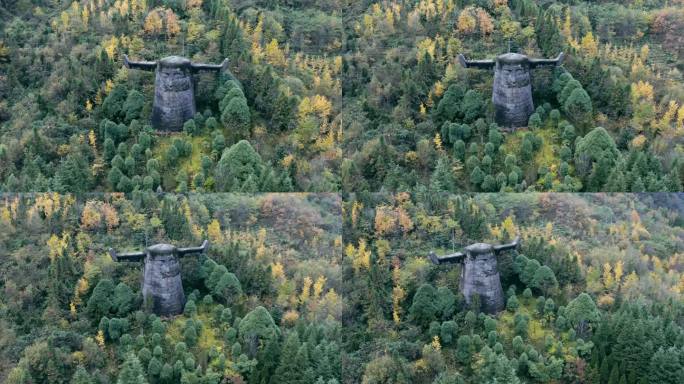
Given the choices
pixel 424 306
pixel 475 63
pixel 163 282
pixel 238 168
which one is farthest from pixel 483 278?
pixel 163 282

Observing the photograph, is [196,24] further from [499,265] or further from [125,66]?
[499,265]

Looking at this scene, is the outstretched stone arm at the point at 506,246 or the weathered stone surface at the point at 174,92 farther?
the outstretched stone arm at the point at 506,246

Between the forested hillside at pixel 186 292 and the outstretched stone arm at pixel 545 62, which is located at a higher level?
the outstretched stone arm at pixel 545 62

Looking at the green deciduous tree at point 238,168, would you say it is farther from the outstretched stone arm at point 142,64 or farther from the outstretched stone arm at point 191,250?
the outstretched stone arm at point 142,64

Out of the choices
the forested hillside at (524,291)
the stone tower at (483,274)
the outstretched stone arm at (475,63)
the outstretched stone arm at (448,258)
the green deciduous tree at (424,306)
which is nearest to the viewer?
the forested hillside at (524,291)

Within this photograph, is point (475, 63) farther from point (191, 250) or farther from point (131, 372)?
point (131, 372)

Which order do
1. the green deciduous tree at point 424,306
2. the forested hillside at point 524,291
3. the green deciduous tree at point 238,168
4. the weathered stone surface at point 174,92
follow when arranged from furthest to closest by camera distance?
the green deciduous tree at point 424,306
the weathered stone surface at point 174,92
the forested hillside at point 524,291
the green deciduous tree at point 238,168

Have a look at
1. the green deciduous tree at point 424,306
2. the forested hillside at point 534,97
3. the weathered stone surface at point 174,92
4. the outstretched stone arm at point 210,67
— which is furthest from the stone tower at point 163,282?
the green deciduous tree at point 424,306
